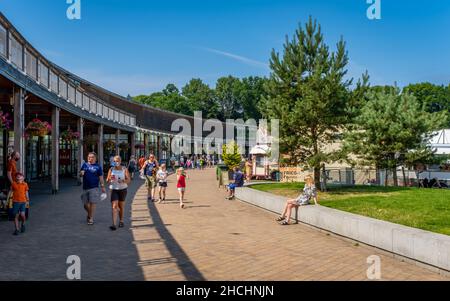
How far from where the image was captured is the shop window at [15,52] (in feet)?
40.0

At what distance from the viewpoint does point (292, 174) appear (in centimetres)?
2662

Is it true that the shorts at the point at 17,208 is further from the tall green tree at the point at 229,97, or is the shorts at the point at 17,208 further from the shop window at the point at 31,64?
the tall green tree at the point at 229,97

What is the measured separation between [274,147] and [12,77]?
993 centimetres

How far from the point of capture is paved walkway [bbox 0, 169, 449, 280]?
20.8 ft

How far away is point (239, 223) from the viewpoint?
11.3 metres

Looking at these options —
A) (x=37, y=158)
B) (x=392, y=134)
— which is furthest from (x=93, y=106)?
(x=392, y=134)

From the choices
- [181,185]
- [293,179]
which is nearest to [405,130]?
[293,179]

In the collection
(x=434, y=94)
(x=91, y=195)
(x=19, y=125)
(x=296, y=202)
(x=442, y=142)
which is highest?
(x=434, y=94)

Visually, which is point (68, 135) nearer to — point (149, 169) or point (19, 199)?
point (149, 169)

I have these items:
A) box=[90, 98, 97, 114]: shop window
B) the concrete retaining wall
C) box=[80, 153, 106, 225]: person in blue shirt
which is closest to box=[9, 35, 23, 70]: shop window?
box=[80, 153, 106, 225]: person in blue shirt

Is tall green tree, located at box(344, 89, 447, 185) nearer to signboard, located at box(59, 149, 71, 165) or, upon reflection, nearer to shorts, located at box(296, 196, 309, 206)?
shorts, located at box(296, 196, 309, 206)

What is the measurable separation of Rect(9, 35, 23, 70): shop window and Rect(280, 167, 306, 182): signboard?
16.8 m

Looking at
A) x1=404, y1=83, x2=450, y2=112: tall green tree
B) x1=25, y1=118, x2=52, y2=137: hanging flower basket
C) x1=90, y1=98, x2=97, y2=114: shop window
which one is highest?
x1=404, y1=83, x2=450, y2=112: tall green tree

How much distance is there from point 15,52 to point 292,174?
1778 centimetres
